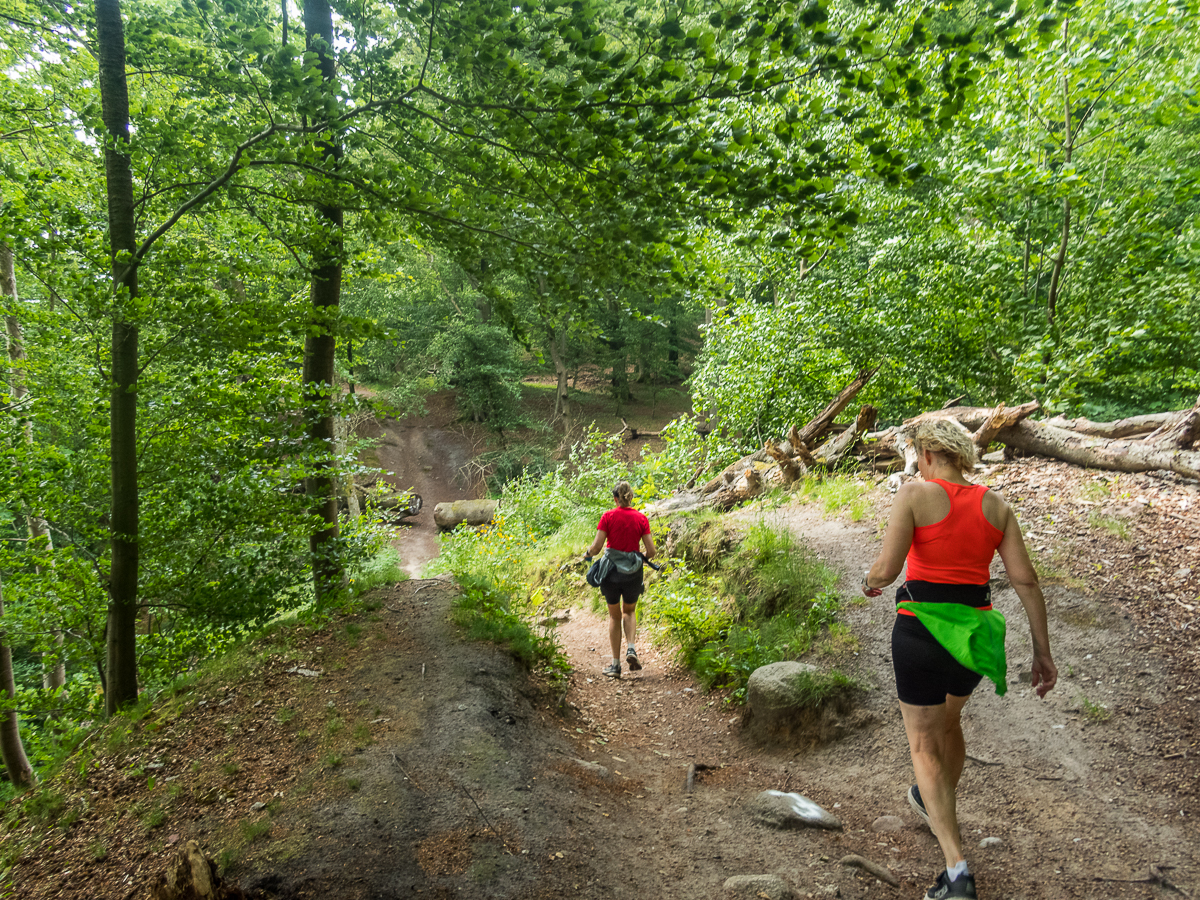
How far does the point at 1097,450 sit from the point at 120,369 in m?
9.83

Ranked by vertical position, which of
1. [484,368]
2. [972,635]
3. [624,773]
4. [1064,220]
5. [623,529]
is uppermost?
[1064,220]

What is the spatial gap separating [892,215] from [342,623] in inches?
516

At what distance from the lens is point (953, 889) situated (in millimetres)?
2701

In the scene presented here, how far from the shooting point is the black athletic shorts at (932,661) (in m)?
2.80

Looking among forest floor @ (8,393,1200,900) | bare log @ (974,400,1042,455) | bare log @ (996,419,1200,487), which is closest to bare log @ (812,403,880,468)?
bare log @ (974,400,1042,455)

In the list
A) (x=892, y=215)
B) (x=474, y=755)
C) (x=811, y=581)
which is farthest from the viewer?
(x=892, y=215)

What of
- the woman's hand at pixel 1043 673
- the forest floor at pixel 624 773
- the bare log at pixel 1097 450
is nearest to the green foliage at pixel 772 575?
the forest floor at pixel 624 773

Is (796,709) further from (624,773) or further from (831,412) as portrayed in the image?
(831,412)

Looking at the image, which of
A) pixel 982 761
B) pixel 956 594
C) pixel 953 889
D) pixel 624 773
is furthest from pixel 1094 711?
pixel 624 773

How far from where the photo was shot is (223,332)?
4789 millimetres

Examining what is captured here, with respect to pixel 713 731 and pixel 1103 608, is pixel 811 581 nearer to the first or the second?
pixel 713 731

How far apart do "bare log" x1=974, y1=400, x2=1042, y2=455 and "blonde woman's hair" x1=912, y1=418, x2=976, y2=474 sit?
18.7ft

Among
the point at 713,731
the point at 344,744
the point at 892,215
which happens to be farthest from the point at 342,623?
the point at 892,215

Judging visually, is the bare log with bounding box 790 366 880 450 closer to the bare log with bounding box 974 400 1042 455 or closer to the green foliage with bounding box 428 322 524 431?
the bare log with bounding box 974 400 1042 455
